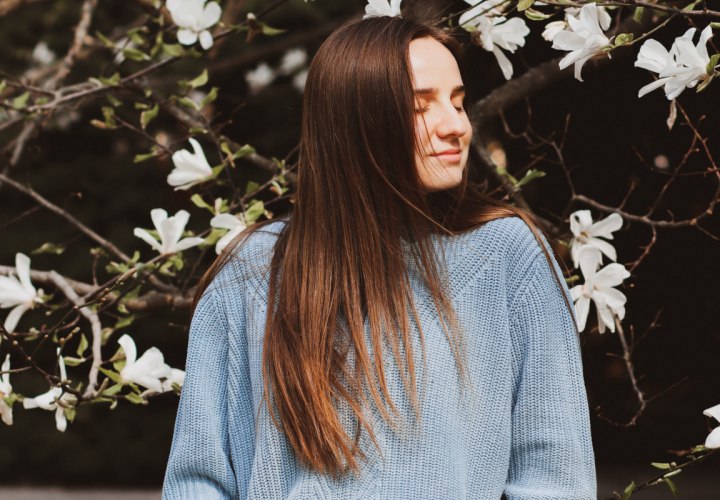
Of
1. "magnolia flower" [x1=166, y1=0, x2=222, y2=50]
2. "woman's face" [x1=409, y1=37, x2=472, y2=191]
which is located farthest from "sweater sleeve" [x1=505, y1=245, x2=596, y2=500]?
"magnolia flower" [x1=166, y1=0, x2=222, y2=50]

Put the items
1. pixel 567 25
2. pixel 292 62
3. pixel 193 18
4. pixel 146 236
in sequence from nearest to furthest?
pixel 567 25
pixel 146 236
pixel 193 18
pixel 292 62

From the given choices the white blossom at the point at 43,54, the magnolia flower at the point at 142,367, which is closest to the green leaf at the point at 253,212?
the magnolia flower at the point at 142,367

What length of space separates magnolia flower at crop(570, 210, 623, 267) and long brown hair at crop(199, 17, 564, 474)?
10.7 inches

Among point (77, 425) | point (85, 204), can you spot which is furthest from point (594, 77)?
point (77, 425)

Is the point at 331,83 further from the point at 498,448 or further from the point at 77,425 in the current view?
the point at 77,425

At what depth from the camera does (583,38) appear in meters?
1.29

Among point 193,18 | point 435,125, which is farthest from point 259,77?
point 435,125

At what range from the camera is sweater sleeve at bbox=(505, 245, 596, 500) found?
117cm

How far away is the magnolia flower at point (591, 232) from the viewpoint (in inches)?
59.4

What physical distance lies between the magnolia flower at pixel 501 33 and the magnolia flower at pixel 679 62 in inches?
10.9

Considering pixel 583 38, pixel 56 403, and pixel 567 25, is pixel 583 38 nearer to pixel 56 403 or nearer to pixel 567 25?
pixel 567 25

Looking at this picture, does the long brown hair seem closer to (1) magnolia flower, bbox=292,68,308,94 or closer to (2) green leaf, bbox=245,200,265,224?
(2) green leaf, bbox=245,200,265,224

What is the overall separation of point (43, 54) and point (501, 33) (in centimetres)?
224

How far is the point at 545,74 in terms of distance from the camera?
1.78 metres
